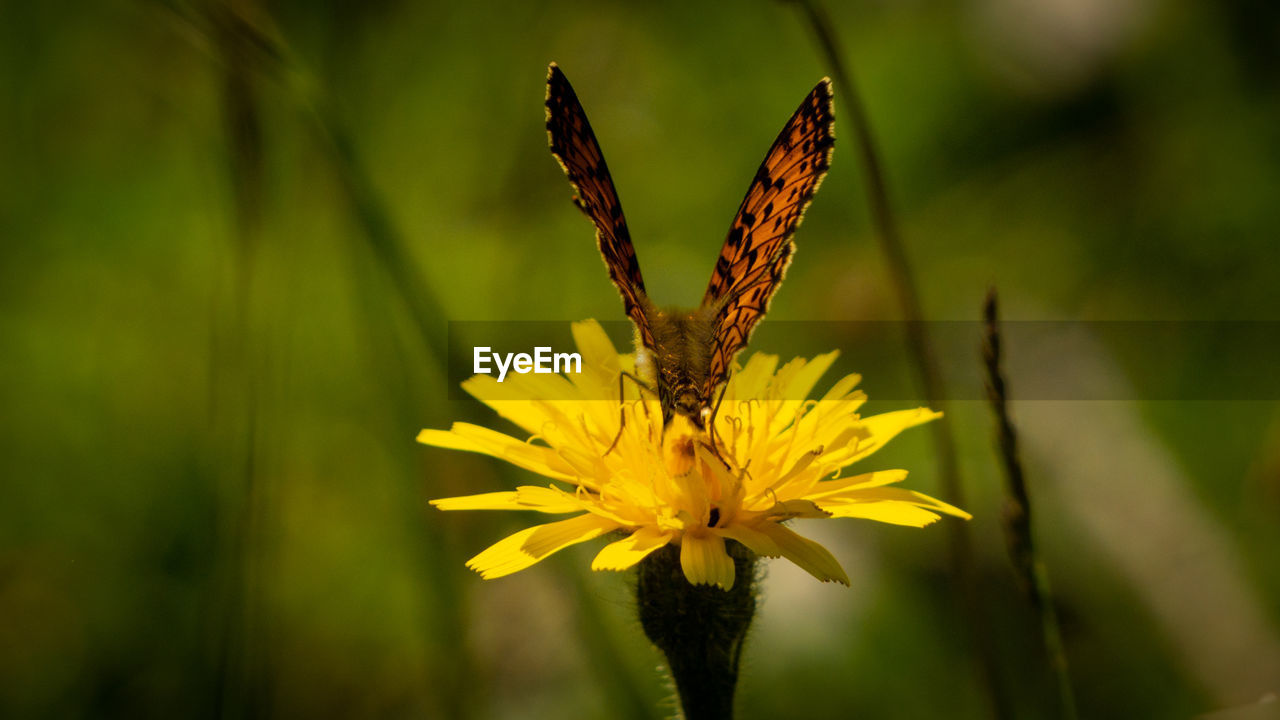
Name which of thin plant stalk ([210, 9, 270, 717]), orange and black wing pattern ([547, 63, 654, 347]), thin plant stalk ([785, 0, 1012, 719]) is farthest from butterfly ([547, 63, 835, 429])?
thin plant stalk ([210, 9, 270, 717])

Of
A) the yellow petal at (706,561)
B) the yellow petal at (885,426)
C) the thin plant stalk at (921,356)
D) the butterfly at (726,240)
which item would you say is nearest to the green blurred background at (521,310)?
the thin plant stalk at (921,356)

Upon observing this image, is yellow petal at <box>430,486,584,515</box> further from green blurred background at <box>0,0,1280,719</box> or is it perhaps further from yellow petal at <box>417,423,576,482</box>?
green blurred background at <box>0,0,1280,719</box>

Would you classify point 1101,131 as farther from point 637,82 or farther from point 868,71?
point 637,82

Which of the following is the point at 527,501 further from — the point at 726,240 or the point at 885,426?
the point at 885,426

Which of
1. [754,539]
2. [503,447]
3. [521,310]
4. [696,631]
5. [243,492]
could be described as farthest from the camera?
[521,310]

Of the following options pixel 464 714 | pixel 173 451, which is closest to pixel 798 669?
pixel 464 714

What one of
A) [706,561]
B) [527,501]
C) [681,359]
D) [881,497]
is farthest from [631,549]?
[881,497]

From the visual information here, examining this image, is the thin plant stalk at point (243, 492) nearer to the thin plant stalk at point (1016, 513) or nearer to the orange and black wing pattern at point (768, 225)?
the orange and black wing pattern at point (768, 225)
